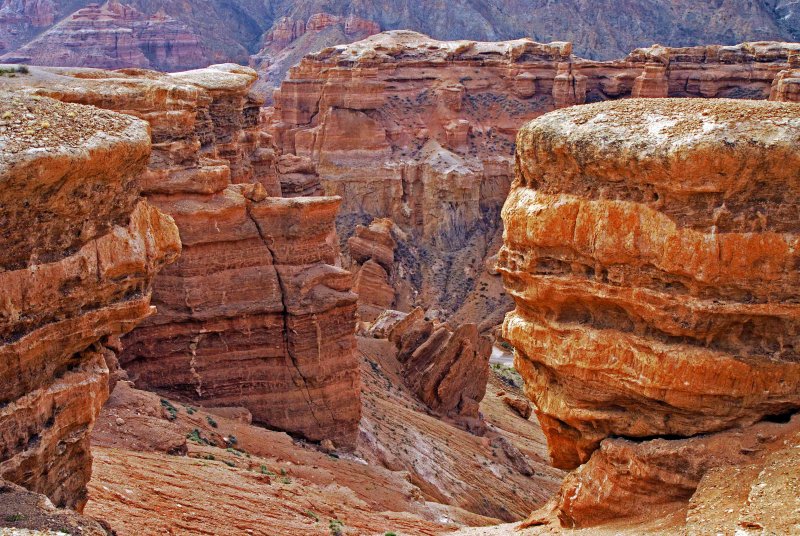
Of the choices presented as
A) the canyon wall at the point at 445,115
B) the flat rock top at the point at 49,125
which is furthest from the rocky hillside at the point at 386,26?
the flat rock top at the point at 49,125

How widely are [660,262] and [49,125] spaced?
8013 mm

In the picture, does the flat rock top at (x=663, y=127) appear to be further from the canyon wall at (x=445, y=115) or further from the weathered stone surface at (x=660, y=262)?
the canyon wall at (x=445, y=115)

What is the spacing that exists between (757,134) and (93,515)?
1047 centimetres

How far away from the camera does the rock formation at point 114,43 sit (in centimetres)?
11031

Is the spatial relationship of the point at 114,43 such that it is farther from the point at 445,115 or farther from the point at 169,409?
the point at 169,409

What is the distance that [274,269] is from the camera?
23.2 metres

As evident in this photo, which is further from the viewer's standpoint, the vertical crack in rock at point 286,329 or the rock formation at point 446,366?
the rock formation at point 446,366

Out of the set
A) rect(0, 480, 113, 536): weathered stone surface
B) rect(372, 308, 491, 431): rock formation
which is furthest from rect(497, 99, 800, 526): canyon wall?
rect(372, 308, 491, 431): rock formation

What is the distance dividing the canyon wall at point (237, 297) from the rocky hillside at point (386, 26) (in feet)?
308

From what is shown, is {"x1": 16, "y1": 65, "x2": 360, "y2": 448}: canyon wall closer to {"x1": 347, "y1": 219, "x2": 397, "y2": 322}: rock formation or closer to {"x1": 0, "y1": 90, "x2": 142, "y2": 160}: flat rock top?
{"x1": 0, "y1": 90, "x2": 142, "y2": 160}: flat rock top

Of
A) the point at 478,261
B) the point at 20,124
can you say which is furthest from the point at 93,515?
the point at 478,261

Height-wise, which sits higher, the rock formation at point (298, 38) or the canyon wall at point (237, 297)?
the rock formation at point (298, 38)

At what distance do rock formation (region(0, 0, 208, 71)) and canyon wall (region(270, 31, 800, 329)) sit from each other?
4564cm

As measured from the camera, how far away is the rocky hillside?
11275cm
